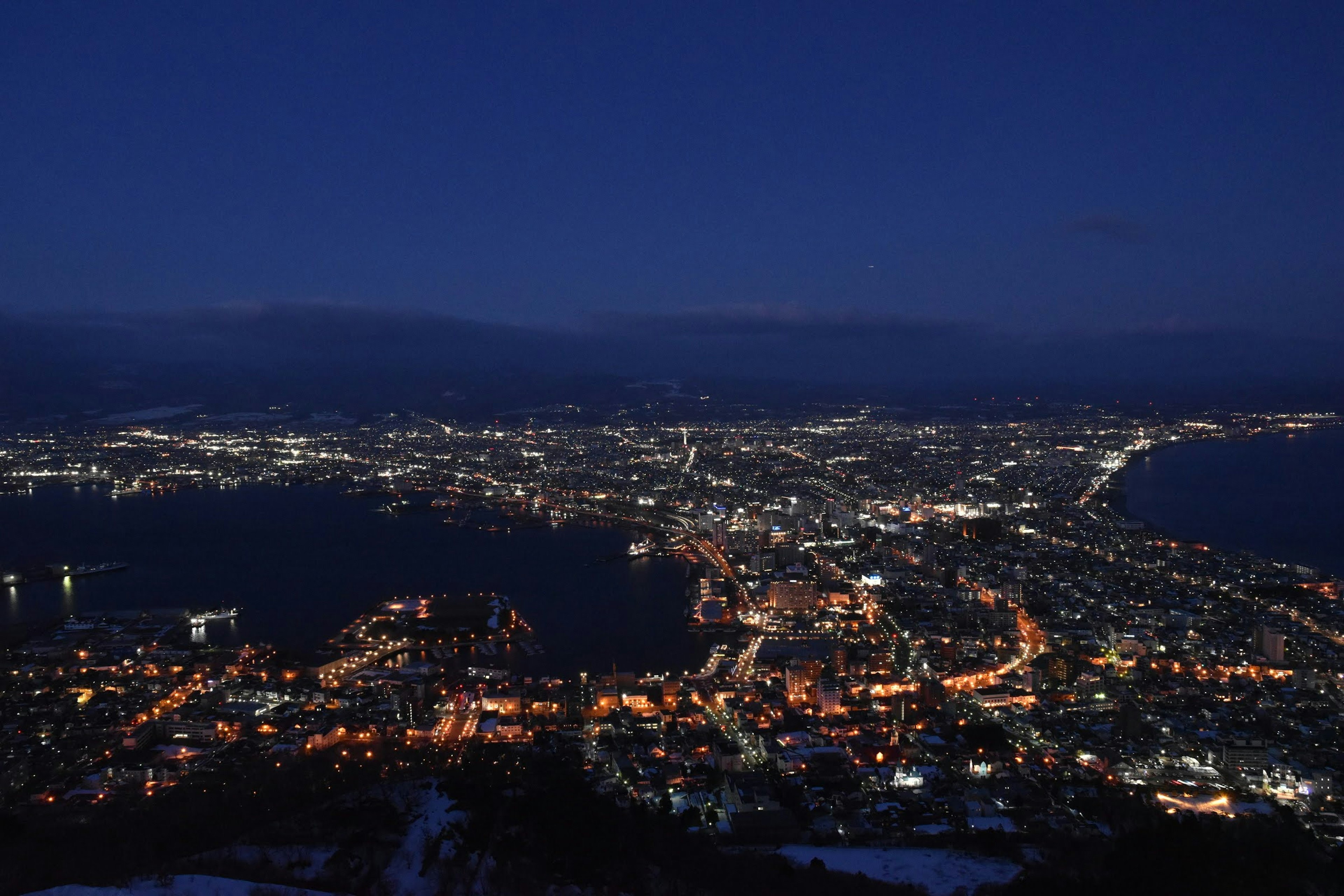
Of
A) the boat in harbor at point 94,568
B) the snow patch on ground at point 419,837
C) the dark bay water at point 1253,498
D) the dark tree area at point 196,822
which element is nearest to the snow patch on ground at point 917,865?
the snow patch on ground at point 419,837

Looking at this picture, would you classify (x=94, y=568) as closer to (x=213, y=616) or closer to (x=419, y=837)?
(x=213, y=616)

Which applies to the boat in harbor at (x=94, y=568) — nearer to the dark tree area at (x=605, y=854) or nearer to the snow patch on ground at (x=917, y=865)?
the dark tree area at (x=605, y=854)

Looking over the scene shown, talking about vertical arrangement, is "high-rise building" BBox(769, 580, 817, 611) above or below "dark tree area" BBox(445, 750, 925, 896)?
below

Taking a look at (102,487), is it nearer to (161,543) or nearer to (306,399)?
(161,543)

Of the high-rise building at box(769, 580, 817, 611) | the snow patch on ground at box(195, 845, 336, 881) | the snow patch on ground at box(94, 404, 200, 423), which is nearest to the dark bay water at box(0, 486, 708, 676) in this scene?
the high-rise building at box(769, 580, 817, 611)

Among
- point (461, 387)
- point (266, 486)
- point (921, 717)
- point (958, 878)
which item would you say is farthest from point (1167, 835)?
point (461, 387)

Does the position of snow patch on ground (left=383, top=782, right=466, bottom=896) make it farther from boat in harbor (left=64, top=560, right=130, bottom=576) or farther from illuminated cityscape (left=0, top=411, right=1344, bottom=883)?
boat in harbor (left=64, top=560, right=130, bottom=576)

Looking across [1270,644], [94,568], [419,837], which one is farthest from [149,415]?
[1270,644]
